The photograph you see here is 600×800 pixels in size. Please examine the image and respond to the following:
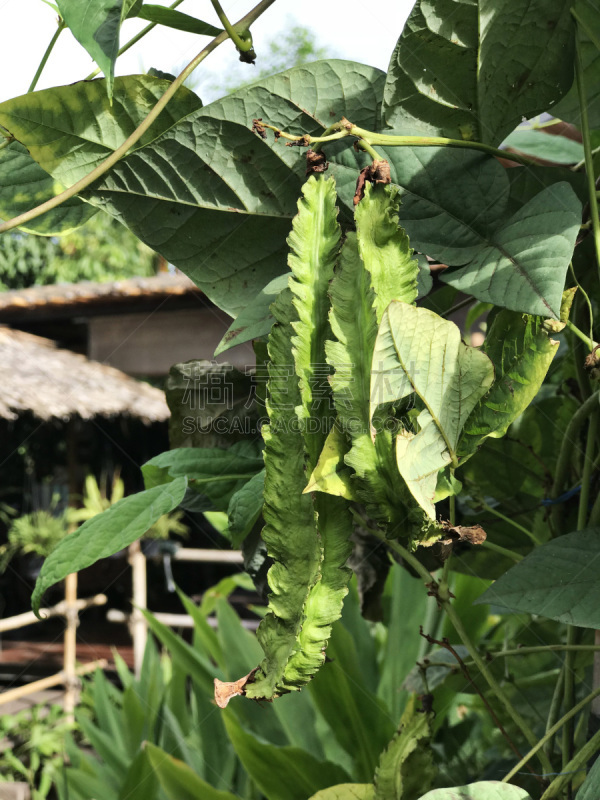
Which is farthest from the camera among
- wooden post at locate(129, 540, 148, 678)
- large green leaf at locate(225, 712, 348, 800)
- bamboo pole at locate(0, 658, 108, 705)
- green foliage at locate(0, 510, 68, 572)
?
green foliage at locate(0, 510, 68, 572)

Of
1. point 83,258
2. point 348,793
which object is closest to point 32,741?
point 348,793

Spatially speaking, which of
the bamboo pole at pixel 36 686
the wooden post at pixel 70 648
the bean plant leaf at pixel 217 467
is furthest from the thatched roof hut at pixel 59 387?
the bean plant leaf at pixel 217 467

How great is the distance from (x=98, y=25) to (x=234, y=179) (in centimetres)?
9

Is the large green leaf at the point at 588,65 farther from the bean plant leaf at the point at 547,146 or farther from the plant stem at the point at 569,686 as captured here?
the plant stem at the point at 569,686

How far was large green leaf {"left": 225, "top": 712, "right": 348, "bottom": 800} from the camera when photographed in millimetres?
840

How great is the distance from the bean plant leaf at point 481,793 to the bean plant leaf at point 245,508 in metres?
0.13

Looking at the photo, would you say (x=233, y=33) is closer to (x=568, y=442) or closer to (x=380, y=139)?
(x=380, y=139)

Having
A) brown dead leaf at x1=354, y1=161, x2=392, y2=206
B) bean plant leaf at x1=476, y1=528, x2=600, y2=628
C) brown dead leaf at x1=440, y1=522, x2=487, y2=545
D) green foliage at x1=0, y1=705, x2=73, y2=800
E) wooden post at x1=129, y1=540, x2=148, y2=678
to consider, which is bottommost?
green foliage at x1=0, y1=705, x2=73, y2=800

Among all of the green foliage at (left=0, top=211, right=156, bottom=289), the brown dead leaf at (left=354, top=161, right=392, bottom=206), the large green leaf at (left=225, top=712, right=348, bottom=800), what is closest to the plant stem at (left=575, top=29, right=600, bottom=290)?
the brown dead leaf at (left=354, top=161, right=392, bottom=206)

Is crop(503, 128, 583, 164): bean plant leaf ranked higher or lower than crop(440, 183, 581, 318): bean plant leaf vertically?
higher

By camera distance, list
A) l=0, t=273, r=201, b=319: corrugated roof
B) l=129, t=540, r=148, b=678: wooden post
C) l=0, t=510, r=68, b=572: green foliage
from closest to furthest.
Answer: l=129, t=540, r=148, b=678: wooden post < l=0, t=273, r=201, b=319: corrugated roof < l=0, t=510, r=68, b=572: green foliage

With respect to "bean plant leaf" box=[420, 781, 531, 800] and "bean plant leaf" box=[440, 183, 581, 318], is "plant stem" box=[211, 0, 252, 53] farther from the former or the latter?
"bean plant leaf" box=[420, 781, 531, 800]

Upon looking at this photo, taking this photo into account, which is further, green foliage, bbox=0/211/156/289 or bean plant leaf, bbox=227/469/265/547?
green foliage, bbox=0/211/156/289

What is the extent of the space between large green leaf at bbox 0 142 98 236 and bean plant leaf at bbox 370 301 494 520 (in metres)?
0.21
